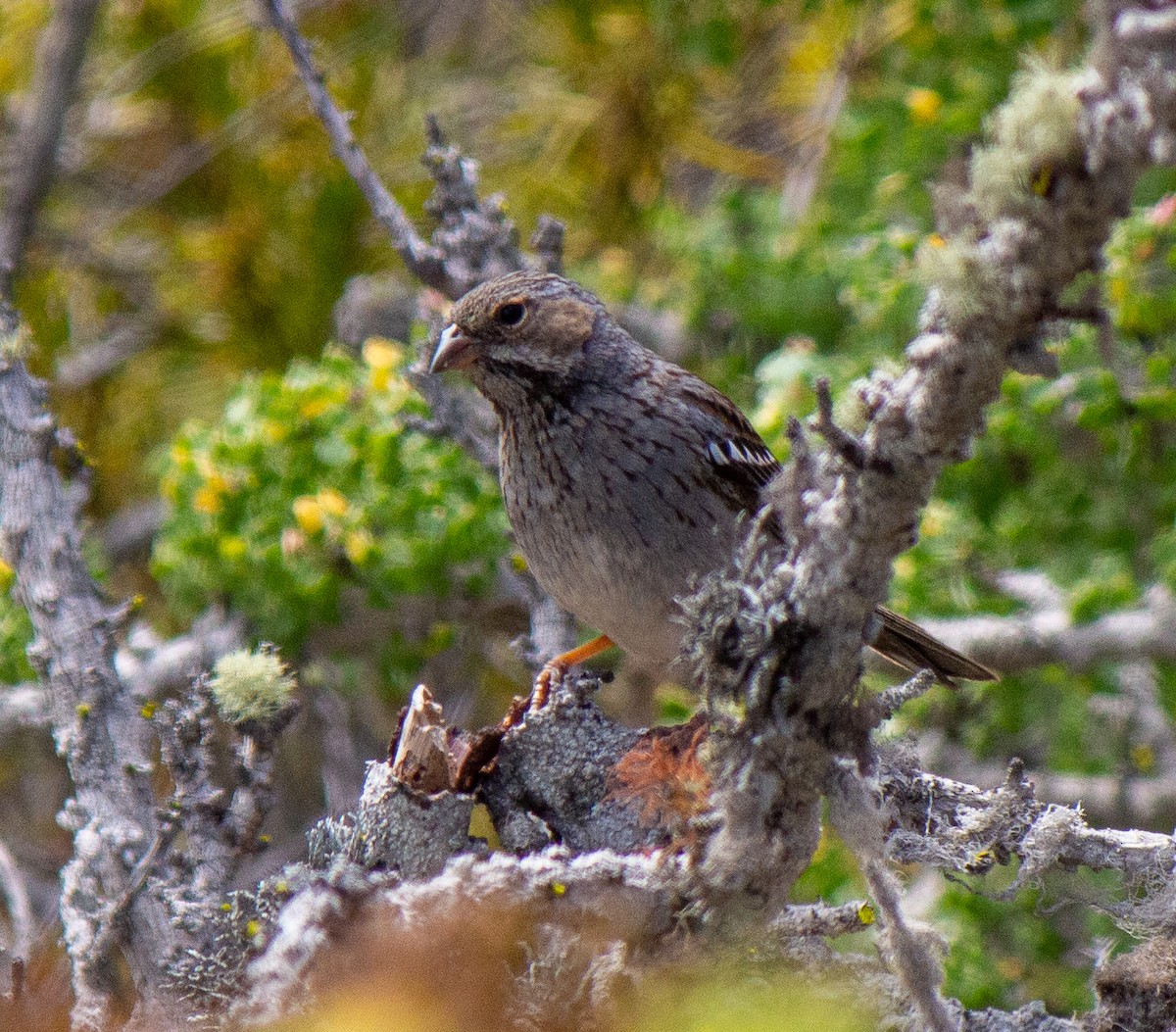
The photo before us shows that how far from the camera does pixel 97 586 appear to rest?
2.96 meters

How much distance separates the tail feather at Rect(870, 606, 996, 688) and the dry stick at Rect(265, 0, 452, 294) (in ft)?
5.18

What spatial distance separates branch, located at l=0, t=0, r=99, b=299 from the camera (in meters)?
5.76

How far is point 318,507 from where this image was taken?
398cm

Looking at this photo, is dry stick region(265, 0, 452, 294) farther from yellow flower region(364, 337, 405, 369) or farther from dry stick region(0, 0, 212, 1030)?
dry stick region(0, 0, 212, 1030)

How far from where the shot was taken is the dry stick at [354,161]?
3533 mm

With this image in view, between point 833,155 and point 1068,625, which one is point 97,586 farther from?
point 833,155

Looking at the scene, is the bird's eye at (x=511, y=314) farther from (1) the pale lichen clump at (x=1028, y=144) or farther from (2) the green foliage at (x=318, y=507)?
(1) the pale lichen clump at (x=1028, y=144)

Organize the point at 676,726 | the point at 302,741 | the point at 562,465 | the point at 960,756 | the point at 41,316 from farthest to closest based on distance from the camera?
the point at 302,741 → the point at 41,316 → the point at 960,756 → the point at 562,465 → the point at 676,726

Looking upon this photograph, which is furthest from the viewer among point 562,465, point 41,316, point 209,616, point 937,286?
point 41,316

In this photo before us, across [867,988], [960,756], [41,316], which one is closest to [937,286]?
[867,988]

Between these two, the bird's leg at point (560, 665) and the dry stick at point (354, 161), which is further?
the dry stick at point (354, 161)

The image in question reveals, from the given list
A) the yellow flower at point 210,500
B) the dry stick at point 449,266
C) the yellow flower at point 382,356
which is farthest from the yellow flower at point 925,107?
the yellow flower at point 210,500

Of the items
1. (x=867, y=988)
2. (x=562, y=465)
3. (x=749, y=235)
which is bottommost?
(x=867, y=988)

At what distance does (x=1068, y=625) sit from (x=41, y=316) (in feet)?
13.9
